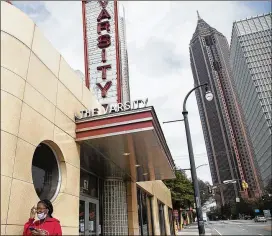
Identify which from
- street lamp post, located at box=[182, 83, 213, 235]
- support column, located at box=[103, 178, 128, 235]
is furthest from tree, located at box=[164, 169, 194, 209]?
street lamp post, located at box=[182, 83, 213, 235]

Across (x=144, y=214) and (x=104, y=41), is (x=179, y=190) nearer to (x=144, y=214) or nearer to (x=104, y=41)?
(x=144, y=214)

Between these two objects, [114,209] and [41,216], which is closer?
[41,216]

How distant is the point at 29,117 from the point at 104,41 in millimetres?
8720

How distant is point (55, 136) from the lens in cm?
670

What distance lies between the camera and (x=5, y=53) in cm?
527

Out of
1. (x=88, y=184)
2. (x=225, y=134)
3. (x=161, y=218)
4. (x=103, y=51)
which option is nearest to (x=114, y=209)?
(x=88, y=184)

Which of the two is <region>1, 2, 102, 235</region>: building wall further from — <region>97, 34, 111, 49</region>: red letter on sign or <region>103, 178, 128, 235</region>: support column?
<region>97, 34, 111, 49</region>: red letter on sign

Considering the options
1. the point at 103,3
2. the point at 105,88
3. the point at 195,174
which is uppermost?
the point at 103,3

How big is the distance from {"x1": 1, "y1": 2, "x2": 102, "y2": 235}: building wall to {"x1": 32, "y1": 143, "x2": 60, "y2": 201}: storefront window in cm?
17

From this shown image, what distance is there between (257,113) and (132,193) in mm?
115761

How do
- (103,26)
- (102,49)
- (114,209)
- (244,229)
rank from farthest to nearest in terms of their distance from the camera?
(244,229) → (103,26) → (102,49) → (114,209)

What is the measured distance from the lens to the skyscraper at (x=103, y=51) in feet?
41.3

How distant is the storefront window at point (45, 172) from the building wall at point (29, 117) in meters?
0.17

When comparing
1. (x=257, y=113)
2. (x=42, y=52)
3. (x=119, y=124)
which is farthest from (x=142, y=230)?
(x=257, y=113)
